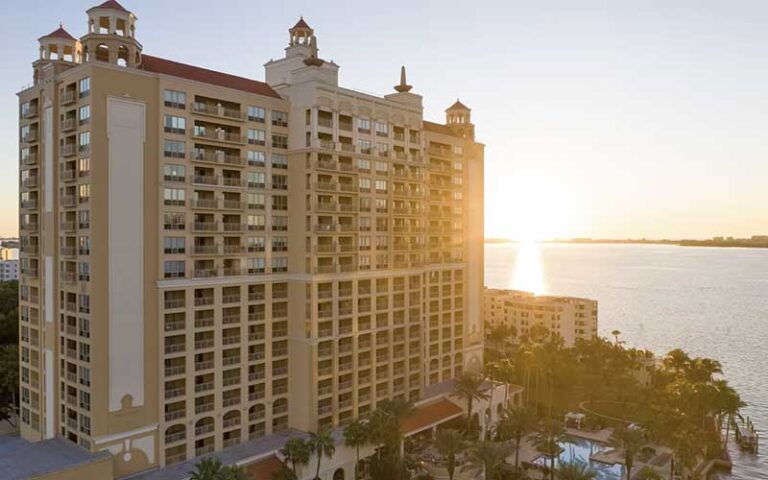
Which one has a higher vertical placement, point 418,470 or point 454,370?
point 454,370

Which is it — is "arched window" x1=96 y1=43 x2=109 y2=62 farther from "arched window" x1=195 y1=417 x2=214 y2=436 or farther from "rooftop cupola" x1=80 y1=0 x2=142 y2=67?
"arched window" x1=195 y1=417 x2=214 y2=436

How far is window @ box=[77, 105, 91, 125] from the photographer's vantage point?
58.7 meters

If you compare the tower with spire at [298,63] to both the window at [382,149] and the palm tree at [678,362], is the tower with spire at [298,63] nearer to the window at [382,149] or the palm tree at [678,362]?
the window at [382,149]

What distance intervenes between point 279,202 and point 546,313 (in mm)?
113961

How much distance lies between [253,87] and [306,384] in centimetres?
4052

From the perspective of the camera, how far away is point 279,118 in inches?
2975

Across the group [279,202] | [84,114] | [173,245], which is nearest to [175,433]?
[173,245]

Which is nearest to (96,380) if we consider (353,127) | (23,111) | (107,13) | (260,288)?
(260,288)

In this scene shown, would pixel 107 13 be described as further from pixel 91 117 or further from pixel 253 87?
pixel 253 87

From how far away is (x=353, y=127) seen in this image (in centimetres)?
8056

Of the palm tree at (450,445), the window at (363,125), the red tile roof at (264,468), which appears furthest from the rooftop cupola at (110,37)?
the palm tree at (450,445)

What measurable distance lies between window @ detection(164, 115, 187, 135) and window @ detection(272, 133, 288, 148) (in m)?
12.9

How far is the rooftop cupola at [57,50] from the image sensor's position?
6575 centimetres

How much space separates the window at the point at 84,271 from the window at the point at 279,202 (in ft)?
78.8
